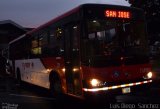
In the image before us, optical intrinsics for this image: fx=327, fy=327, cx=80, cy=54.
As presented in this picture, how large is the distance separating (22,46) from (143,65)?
9.71 meters

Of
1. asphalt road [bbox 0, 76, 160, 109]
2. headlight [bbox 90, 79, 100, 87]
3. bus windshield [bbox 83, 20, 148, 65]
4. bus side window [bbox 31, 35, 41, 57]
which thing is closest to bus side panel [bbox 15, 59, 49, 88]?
bus side window [bbox 31, 35, 41, 57]

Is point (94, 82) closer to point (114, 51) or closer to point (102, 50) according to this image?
point (102, 50)

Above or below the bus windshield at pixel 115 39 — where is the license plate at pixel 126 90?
below

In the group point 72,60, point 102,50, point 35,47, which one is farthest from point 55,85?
point 102,50

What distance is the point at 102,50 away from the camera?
9883 mm

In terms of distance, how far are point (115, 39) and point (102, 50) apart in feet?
2.03

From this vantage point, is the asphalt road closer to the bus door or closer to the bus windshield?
the bus door

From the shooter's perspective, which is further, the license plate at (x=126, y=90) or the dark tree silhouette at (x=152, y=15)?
the dark tree silhouette at (x=152, y=15)

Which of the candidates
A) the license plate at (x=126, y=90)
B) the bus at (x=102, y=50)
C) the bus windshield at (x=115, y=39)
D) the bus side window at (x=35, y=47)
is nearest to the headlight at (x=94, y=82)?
the bus at (x=102, y=50)

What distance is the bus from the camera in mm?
9820

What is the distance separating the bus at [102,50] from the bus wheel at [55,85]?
42 centimetres

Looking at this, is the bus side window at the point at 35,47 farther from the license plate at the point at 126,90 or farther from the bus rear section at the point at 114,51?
the license plate at the point at 126,90

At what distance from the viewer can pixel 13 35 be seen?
4109 cm

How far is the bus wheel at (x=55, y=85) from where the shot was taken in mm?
12406
